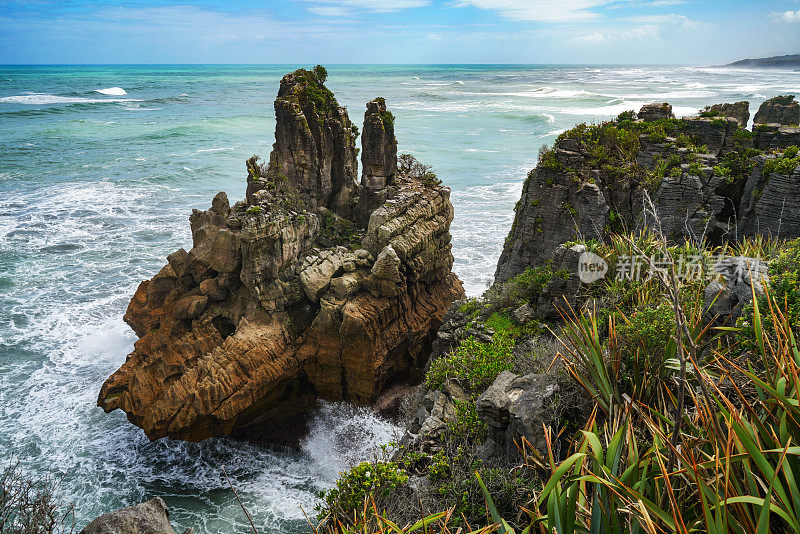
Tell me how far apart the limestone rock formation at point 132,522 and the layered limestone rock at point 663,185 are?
27.2 ft

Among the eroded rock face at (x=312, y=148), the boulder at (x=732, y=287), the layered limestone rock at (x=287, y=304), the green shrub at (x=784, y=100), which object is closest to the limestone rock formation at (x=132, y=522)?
the boulder at (x=732, y=287)

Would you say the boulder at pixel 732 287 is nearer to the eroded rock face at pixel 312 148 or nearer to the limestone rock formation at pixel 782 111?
the eroded rock face at pixel 312 148

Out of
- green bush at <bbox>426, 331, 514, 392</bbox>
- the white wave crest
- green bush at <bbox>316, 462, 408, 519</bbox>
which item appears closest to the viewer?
green bush at <bbox>316, 462, 408, 519</bbox>

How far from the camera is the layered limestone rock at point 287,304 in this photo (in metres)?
11.1

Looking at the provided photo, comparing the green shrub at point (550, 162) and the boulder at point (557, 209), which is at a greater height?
the green shrub at point (550, 162)

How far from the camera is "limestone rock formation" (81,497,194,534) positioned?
4.06m

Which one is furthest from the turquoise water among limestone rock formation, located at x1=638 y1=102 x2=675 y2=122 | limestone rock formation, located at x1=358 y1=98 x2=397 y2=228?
limestone rock formation, located at x1=638 y1=102 x2=675 y2=122

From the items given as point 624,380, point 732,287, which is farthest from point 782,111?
point 624,380

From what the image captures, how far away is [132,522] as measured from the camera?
13.6 ft

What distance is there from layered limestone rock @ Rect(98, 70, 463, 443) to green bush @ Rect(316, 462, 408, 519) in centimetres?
518

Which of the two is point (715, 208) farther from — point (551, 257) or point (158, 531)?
point (158, 531)

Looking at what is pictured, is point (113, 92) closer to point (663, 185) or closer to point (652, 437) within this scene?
point (663, 185)

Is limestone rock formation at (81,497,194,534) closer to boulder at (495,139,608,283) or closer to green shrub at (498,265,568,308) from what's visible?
green shrub at (498,265,568,308)

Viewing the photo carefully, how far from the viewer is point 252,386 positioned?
1102cm
